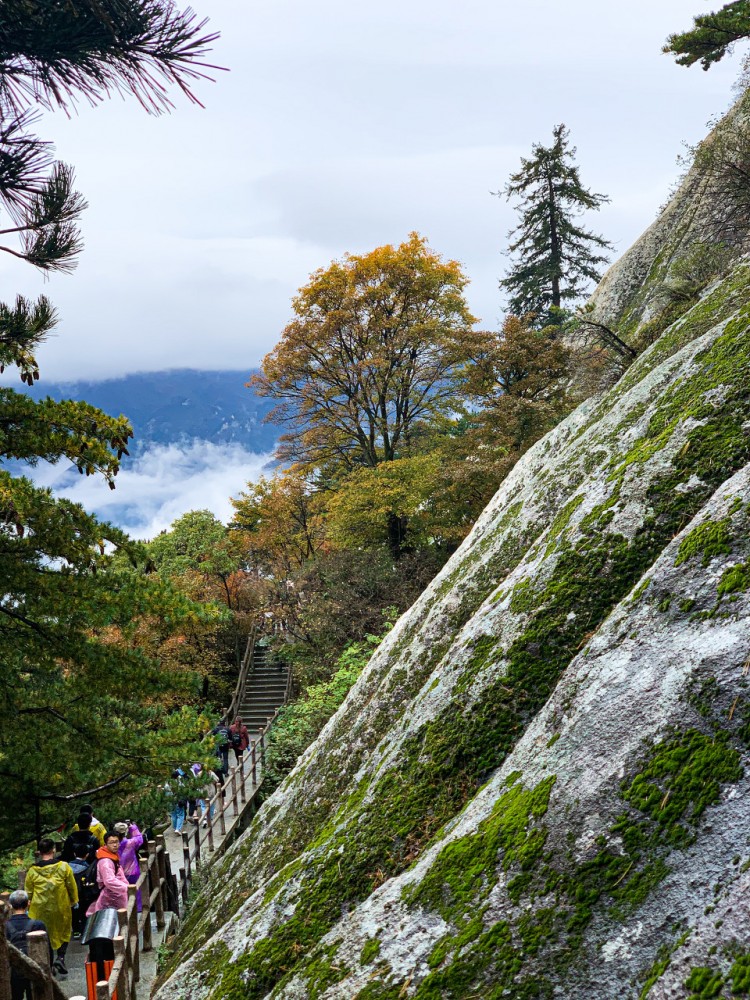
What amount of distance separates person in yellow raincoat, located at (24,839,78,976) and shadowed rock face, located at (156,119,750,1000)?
224 centimetres

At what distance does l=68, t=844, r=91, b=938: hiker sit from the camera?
349 inches

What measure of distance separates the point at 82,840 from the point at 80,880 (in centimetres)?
50

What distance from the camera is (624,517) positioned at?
194 inches

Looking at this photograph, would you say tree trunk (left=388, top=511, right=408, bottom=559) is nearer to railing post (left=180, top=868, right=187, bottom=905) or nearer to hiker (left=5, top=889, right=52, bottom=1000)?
railing post (left=180, top=868, right=187, bottom=905)

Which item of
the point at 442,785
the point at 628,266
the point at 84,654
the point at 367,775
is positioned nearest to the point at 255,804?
the point at 84,654

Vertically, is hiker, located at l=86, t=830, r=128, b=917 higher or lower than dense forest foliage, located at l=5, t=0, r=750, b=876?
lower

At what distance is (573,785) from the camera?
337 centimetres

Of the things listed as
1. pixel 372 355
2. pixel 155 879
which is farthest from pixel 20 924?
pixel 372 355

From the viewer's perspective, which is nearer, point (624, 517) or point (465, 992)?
point (465, 992)

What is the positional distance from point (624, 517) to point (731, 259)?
655 cm

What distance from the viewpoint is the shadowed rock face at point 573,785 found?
2.76m

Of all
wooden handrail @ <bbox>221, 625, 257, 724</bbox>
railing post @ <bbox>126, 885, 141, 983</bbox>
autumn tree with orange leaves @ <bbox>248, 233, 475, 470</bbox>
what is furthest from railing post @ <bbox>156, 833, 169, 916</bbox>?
autumn tree with orange leaves @ <bbox>248, 233, 475, 470</bbox>

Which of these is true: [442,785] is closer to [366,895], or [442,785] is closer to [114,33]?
[366,895]

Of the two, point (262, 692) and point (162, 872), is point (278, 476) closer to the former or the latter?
point (262, 692)
